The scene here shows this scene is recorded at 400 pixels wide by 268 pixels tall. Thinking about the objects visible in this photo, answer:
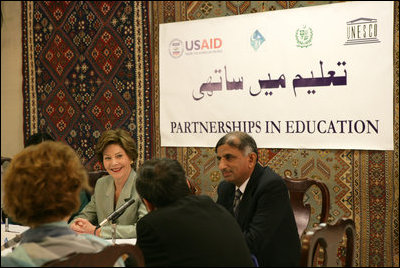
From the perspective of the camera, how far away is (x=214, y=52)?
4230 millimetres

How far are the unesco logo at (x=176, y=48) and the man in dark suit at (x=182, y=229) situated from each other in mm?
2520

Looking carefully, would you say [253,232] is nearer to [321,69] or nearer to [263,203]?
[263,203]

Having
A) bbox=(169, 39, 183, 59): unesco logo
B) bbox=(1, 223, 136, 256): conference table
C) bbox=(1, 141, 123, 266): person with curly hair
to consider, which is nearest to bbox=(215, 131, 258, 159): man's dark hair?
bbox=(1, 223, 136, 256): conference table

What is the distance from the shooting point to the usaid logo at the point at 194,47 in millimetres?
4219

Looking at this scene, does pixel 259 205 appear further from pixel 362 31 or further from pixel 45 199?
pixel 362 31

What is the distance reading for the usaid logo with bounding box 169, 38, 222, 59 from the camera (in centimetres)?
422

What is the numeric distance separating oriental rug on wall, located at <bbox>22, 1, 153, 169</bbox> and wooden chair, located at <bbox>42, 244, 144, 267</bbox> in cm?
306

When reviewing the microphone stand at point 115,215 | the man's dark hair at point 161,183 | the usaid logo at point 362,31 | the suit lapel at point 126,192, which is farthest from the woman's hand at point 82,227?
the usaid logo at point 362,31

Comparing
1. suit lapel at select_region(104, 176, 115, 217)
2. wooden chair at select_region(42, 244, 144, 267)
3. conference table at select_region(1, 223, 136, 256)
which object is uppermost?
wooden chair at select_region(42, 244, 144, 267)

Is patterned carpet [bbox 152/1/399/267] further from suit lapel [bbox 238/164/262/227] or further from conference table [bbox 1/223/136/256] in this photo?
conference table [bbox 1/223/136/256]

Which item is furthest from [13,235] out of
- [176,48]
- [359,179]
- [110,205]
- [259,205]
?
[359,179]

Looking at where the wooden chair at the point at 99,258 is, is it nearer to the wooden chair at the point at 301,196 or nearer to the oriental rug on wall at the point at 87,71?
the wooden chair at the point at 301,196

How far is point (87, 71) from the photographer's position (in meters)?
4.76

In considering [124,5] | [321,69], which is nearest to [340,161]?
[321,69]
